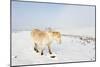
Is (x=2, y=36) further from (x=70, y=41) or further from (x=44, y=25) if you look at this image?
(x=70, y=41)

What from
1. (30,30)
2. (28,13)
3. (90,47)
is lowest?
(90,47)

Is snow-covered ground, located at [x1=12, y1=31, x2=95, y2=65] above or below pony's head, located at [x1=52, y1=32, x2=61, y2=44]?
below

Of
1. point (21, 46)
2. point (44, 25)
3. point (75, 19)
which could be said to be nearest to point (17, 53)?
point (21, 46)

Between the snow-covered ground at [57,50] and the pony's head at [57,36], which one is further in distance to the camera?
the pony's head at [57,36]

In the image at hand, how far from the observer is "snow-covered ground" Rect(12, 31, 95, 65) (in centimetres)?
246

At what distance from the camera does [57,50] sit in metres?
2.63

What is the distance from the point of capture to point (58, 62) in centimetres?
264

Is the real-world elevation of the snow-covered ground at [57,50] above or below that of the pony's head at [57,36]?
below

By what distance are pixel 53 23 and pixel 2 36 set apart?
0.66 metres

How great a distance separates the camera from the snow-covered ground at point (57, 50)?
96.7 inches

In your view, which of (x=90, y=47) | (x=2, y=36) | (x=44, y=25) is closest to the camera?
(x=2, y=36)

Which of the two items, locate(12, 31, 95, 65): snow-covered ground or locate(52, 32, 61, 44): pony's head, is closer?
locate(12, 31, 95, 65): snow-covered ground

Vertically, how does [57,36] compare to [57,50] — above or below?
above
